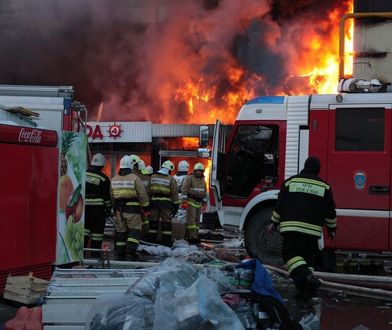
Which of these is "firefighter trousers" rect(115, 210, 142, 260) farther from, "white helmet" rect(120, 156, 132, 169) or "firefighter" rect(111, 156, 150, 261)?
Answer: "white helmet" rect(120, 156, 132, 169)

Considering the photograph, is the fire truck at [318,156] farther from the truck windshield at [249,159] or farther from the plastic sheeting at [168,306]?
the plastic sheeting at [168,306]

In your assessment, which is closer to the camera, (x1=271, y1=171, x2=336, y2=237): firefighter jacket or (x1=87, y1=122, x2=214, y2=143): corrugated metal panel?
(x1=271, y1=171, x2=336, y2=237): firefighter jacket

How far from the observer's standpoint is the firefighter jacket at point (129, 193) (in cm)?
769

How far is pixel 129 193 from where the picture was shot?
7.69 meters

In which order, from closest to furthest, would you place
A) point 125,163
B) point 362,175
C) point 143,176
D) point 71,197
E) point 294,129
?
point 71,197, point 362,175, point 294,129, point 125,163, point 143,176

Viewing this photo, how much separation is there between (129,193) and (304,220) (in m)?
3.27

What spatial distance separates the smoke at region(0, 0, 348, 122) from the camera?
18.4 metres

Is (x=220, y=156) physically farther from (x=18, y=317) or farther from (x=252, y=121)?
(x=18, y=317)

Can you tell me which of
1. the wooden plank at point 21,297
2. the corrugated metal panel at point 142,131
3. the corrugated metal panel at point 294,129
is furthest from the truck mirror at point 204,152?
the corrugated metal panel at point 142,131

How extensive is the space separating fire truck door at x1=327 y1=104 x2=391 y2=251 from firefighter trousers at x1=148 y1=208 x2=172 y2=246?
2.97 metres

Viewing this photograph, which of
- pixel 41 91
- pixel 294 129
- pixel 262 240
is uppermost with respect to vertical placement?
pixel 41 91

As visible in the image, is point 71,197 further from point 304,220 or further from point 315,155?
point 315,155

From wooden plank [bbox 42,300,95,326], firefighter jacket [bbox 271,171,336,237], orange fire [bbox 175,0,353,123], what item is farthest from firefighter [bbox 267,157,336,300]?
orange fire [bbox 175,0,353,123]

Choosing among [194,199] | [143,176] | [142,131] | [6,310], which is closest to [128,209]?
[143,176]
